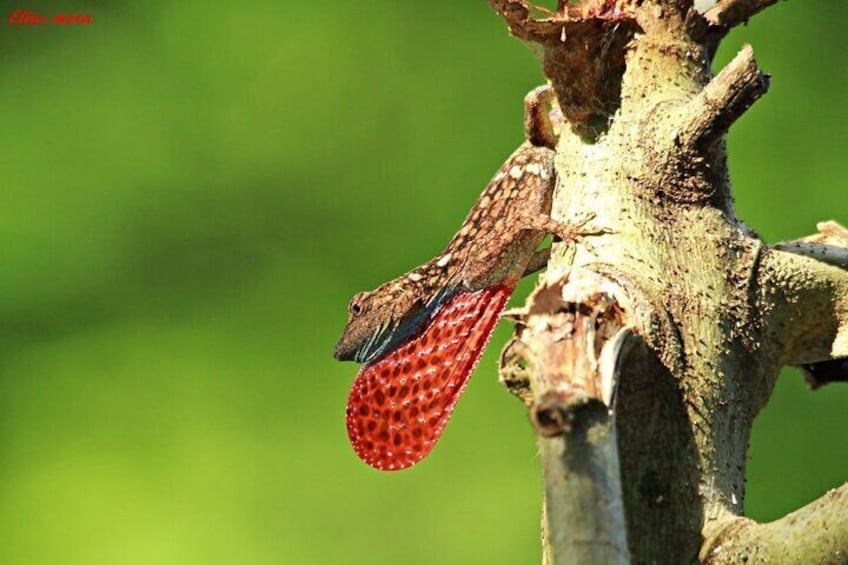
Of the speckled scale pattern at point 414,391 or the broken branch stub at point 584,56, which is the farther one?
the speckled scale pattern at point 414,391

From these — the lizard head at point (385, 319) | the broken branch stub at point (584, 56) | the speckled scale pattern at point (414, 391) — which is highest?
the broken branch stub at point (584, 56)

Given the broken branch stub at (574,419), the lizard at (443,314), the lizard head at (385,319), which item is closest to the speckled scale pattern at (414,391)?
the lizard at (443,314)

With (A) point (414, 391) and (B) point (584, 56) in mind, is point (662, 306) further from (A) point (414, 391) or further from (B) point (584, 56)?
(A) point (414, 391)

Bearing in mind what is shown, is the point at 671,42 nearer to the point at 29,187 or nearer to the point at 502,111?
the point at 502,111

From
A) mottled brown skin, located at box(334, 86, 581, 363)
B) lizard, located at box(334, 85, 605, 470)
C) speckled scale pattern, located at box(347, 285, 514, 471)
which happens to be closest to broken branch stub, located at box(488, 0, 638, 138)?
lizard, located at box(334, 85, 605, 470)

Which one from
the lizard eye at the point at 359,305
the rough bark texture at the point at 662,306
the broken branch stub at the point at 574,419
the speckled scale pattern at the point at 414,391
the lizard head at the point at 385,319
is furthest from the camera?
the lizard eye at the point at 359,305

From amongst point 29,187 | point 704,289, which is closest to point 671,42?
point 704,289

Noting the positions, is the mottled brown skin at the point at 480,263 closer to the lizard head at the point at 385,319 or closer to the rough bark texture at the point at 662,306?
the lizard head at the point at 385,319

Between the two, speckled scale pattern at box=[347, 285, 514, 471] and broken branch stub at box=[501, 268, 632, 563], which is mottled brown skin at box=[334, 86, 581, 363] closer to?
speckled scale pattern at box=[347, 285, 514, 471]
